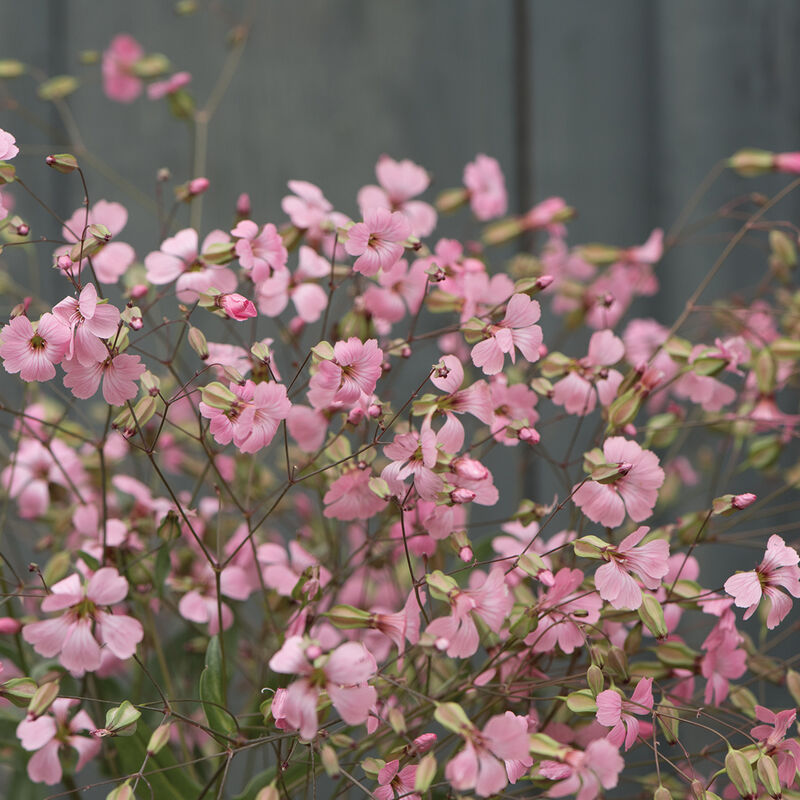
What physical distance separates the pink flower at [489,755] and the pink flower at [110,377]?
0.18 m

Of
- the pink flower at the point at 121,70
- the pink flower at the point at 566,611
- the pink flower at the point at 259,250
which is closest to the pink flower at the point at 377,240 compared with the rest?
the pink flower at the point at 259,250

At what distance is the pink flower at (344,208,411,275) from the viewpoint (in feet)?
1.25

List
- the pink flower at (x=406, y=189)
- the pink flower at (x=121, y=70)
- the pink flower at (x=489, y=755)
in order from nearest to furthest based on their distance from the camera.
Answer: the pink flower at (x=489, y=755)
the pink flower at (x=406, y=189)
the pink flower at (x=121, y=70)

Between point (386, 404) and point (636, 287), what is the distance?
12.8 inches

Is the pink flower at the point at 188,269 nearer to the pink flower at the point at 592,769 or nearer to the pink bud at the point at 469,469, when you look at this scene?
the pink bud at the point at 469,469

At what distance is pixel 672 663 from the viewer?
1.43 ft

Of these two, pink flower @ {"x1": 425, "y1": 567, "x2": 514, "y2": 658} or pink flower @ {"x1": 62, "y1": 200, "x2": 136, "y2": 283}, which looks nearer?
pink flower @ {"x1": 425, "y1": 567, "x2": 514, "y2": 658}

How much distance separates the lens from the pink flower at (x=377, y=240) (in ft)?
1.25

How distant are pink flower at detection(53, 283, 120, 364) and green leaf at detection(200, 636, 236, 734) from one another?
0.47 ft

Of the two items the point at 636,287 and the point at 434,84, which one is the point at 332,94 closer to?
the point at 434,84

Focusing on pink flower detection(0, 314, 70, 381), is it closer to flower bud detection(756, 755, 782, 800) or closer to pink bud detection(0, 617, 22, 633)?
pink bud detection(0, 617, 22, 633)

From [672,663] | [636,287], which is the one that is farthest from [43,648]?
[636,287]

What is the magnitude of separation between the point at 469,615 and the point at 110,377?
0.16 meters

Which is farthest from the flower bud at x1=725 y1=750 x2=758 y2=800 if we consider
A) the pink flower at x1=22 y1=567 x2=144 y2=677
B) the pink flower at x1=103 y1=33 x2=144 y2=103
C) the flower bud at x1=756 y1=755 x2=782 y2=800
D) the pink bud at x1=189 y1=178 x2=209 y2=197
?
the pink flower at x1=103 y1=33 x2=144 y2=103
